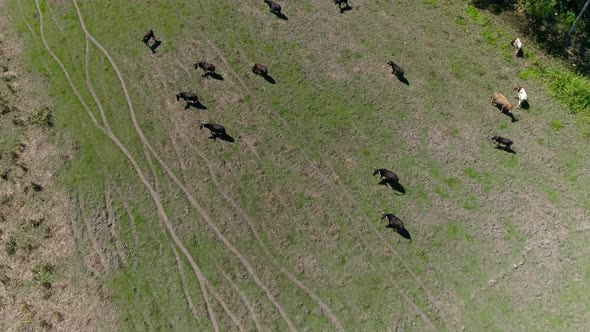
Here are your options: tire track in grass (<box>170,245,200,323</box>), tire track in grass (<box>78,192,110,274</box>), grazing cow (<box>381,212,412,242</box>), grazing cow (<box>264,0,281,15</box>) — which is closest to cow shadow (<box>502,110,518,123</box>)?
grazing cow (<box>381,212,412,242</box>)

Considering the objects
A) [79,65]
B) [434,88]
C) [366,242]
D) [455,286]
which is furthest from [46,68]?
[455,286]

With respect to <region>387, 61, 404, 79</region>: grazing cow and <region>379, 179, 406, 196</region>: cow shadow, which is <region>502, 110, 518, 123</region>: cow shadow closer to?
<region>387, 61, 404, 79</region>: grazing cow

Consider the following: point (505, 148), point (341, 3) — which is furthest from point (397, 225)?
point (341, 3)

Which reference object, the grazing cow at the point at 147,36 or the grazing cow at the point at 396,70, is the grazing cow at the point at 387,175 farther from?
the grazing cow at the point at 147,36

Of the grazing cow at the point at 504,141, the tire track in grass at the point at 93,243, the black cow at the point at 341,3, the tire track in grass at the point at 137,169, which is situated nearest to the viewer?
the tire track in grass at the point at 93,243

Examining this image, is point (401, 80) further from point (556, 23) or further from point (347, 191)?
point (556, 23)

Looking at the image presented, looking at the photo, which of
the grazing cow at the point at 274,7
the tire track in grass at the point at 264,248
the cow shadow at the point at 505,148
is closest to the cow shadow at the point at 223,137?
the tire track in grass at the point at 264,248
